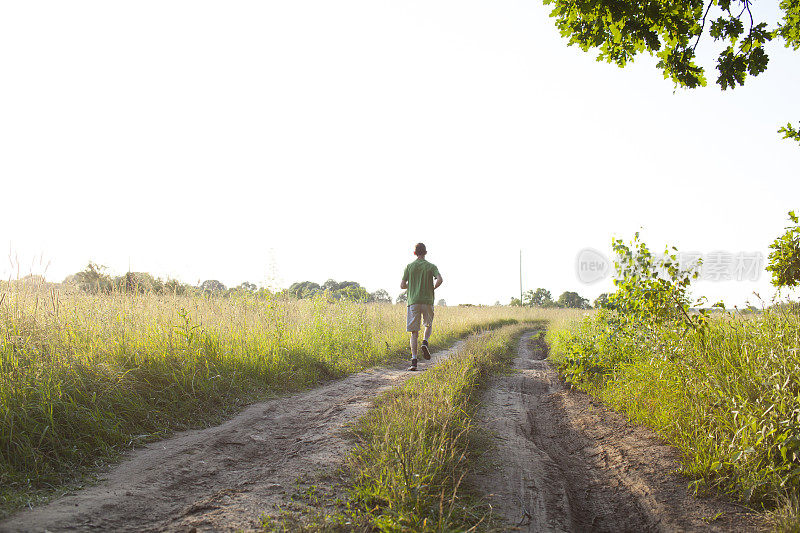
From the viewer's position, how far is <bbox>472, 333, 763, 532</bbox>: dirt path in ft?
9.87

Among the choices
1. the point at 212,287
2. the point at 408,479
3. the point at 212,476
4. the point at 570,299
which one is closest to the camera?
the point at 408,479

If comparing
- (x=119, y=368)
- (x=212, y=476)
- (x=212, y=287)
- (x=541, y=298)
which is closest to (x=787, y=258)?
(x=212, y=476)

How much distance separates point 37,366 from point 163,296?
10.1 feet

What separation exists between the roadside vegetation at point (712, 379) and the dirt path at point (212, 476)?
3.14 m

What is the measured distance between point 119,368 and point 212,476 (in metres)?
2.14

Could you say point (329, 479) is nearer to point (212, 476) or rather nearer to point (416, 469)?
point (416, 469)

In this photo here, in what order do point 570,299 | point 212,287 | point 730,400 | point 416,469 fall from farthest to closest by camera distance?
point 570,299 → point 212,287 → point 730,400 → point 416,469

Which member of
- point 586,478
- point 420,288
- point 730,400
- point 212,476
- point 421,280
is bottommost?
point 586,478

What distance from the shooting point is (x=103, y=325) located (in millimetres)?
5551

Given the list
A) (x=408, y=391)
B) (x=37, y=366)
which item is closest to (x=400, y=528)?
(x=408, y=391)

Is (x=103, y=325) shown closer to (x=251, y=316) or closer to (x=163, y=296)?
(x=163, y=296)

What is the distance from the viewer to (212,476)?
350 centimetres

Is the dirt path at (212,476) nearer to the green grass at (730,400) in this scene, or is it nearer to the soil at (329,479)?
the soil at (329,479)

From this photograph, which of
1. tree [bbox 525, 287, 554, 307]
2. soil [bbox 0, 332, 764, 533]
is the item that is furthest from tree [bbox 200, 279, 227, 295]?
tree [bbox 525, 287, 554, 307]
